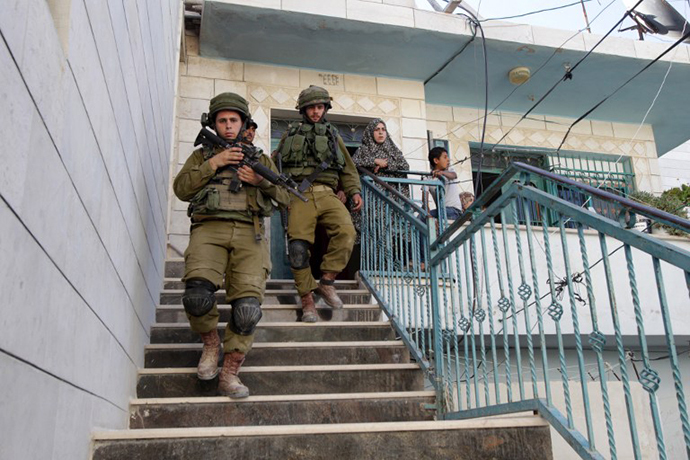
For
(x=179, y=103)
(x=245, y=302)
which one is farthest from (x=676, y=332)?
(x=179, y=103)

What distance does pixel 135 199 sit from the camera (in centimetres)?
326

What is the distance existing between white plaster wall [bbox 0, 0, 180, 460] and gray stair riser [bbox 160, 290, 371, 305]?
4.13 ft

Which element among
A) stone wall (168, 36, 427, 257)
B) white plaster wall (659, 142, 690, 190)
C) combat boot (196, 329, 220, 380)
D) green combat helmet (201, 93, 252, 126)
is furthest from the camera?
white plaster wall (659, 142, 690, 190)

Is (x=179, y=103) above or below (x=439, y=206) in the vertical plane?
above

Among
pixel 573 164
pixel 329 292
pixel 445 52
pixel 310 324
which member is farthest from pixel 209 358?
pixel 573 164

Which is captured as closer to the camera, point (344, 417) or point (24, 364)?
point (24, 364)

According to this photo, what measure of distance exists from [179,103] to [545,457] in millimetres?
5565

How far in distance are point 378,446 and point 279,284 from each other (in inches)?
107

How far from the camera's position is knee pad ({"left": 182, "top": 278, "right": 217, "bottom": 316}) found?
10.3 ft

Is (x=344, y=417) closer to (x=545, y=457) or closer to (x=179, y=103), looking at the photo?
(x=545, y=457)

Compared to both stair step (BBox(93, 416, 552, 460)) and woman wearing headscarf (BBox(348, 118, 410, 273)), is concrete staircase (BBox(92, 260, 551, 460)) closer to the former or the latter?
stair step (BBox(93, 416, 552, 460))

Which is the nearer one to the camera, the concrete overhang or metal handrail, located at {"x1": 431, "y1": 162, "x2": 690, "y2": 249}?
metal handrail, located at {"x1": 431, "y1": 162, "x2": 690, "y2": 249}

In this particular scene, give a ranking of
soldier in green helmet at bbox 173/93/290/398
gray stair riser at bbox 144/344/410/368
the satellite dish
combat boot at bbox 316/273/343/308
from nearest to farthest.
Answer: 1. soldier in green helmet at bbox 173/93/290/398
2. gray stair riser at bbox 144/344/410/368
3. combat boot at bbox 316/273/343/308
4. the satellite dish

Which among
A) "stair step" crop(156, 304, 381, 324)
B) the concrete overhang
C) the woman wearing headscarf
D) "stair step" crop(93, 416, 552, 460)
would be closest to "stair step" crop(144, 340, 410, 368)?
"stair step" crop(156, 304, 381, 324)
